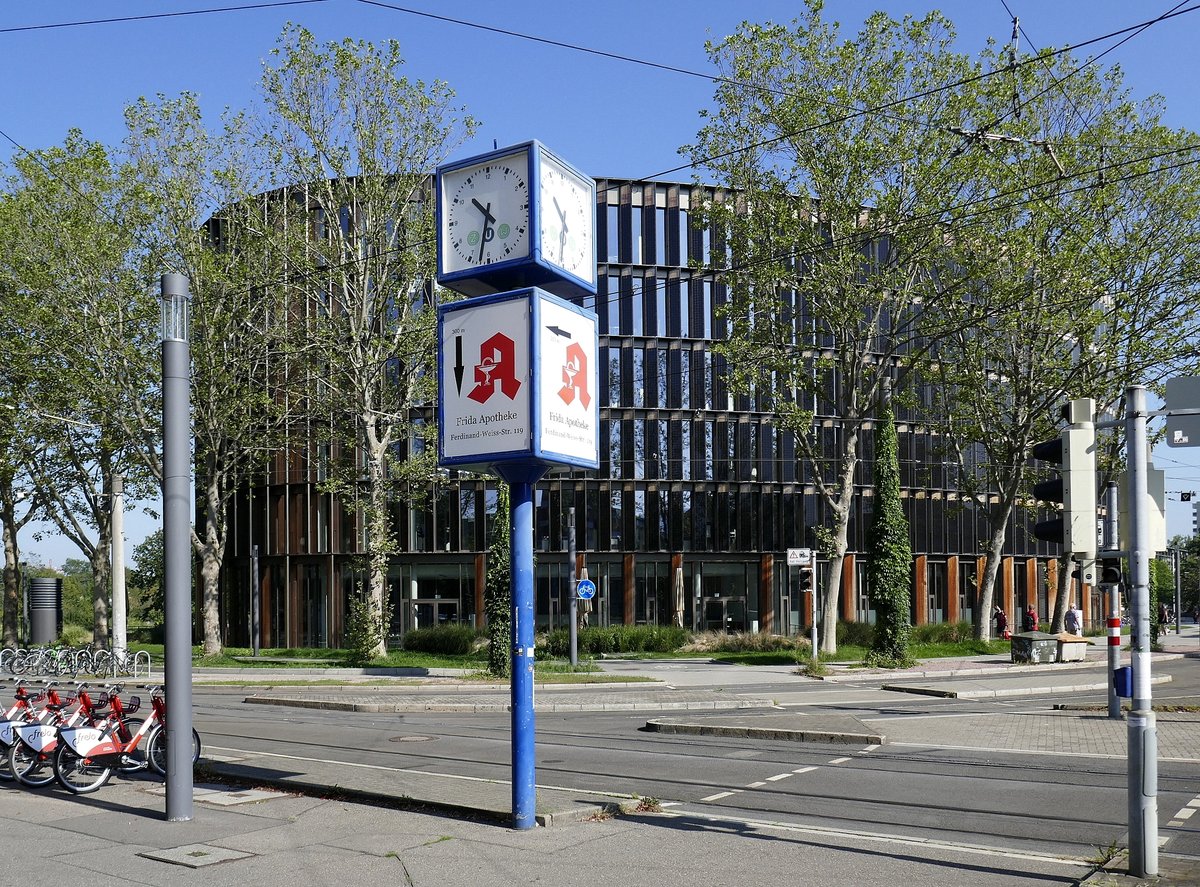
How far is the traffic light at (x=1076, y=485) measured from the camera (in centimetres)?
857

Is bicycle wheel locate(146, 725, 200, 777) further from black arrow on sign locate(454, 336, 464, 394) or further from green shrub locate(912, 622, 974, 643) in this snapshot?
green shrub locate(912, 622, 974, 643)

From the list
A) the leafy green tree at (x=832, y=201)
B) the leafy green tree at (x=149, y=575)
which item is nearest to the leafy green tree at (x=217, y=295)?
the leafy green tree at (x=832, y=201)

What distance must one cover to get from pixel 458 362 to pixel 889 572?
25.7 m

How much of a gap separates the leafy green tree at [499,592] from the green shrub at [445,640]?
11630mm

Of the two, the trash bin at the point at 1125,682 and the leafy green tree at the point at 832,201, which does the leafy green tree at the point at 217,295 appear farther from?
the trash bin at the point at 1125,682

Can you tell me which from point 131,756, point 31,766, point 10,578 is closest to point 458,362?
point 131,756

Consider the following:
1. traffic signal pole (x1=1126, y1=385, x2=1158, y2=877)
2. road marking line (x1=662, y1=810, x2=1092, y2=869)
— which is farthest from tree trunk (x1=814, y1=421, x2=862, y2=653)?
traffic signal pole (x1=1126, y1=385, x2=1158, y2=877)

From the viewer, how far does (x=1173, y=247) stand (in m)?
36.4

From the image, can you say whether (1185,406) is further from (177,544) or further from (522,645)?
(177,544)

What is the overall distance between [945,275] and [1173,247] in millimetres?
6870

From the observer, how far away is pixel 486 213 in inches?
412

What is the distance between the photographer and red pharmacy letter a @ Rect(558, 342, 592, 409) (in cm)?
1042

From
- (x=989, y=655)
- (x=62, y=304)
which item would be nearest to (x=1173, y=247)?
(x=989, y=655)

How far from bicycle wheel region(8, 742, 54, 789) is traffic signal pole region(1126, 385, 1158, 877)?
1032 cm
